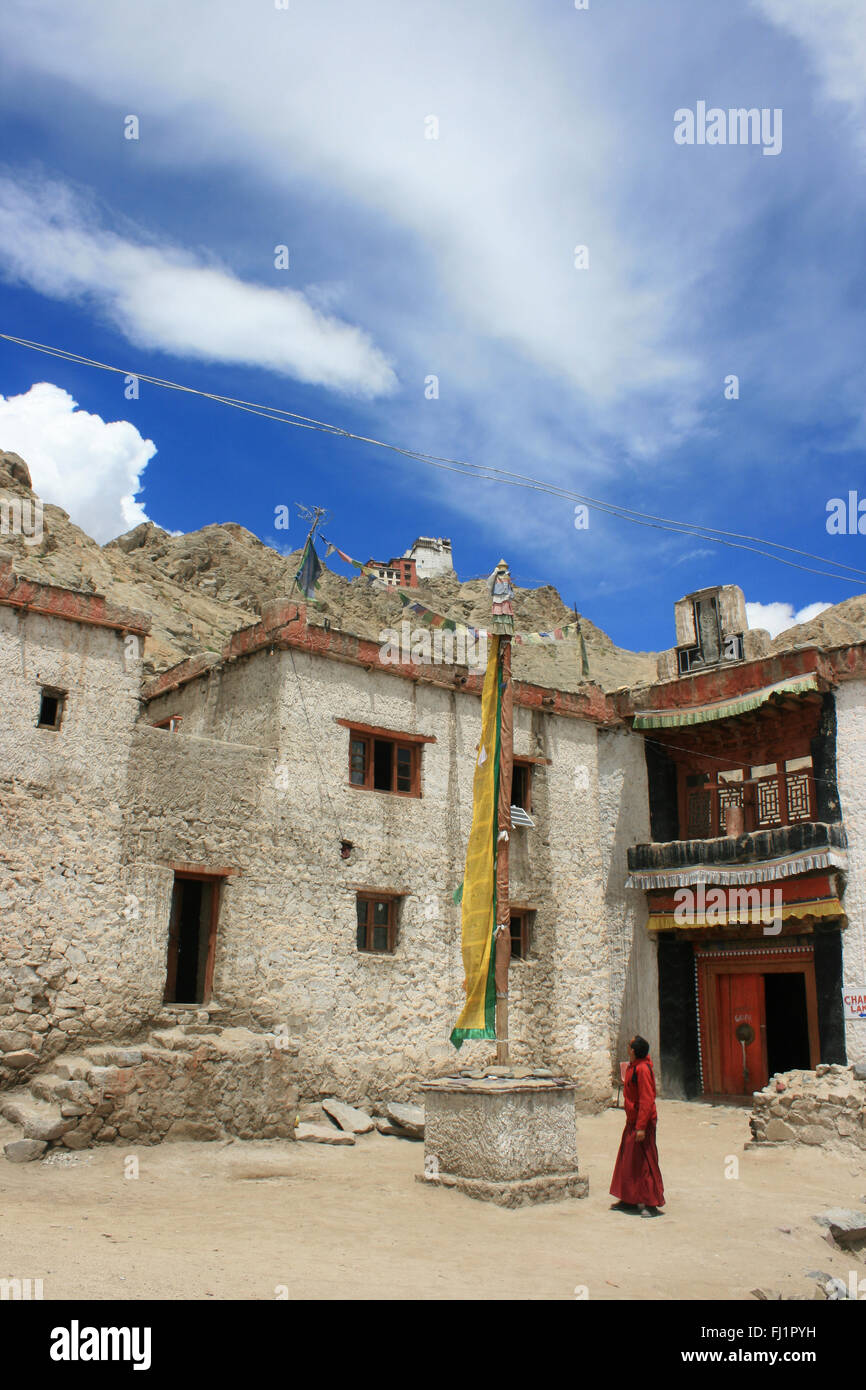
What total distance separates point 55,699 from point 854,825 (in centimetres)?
1217

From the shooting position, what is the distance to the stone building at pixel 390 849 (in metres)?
11.7

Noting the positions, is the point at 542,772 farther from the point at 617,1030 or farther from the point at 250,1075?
the point at 250,1075

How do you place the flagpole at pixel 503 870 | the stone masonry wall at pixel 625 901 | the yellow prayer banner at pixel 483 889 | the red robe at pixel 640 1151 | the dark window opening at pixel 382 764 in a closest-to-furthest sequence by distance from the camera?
1. the red robe at pixel 640 1151
2. the flagpole at pixel 503 870
3. the yellow prayer banner at pixel 483 889
4. the dark window opening at pixel 382 764
5. the stone masonry wall at pixel 625 901

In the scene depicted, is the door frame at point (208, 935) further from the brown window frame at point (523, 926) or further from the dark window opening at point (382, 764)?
the brown window frame at point (523, 926)

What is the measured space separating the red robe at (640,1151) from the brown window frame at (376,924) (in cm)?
533

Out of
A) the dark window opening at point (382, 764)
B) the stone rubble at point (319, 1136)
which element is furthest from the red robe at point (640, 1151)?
the dark window opening at point (382, 764)

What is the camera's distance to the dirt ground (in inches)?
251

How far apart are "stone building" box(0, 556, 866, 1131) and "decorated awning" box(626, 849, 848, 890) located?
0.04 m

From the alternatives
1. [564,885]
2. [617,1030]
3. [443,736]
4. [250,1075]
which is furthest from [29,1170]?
[617,1030]

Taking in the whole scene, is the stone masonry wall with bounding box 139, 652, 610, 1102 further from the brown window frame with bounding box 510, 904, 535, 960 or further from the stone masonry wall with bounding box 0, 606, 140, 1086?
the stone masonry wall with bounding box 0, 606, 140, 1086

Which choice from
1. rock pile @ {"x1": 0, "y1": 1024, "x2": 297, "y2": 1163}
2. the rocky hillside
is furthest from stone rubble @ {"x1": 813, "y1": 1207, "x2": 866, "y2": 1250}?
the rocky hillside
